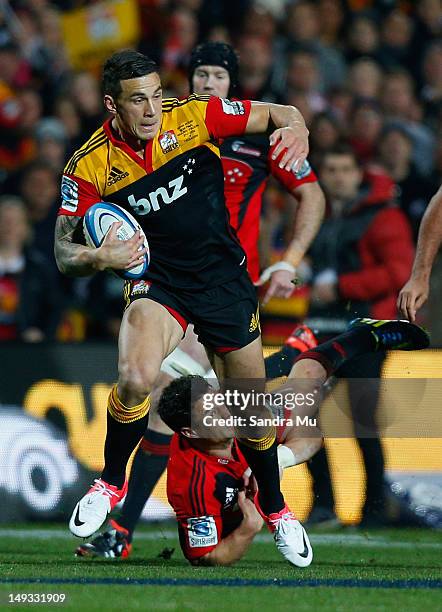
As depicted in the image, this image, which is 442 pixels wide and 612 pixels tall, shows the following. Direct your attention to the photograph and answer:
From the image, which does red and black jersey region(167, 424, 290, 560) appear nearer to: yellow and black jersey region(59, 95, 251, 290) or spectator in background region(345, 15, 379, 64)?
yellow and black jersey region(59, 95, 251, 290)

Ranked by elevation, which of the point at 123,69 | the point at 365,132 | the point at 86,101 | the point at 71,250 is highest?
the point at 123,69

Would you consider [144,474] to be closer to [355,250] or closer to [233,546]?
[233,546]

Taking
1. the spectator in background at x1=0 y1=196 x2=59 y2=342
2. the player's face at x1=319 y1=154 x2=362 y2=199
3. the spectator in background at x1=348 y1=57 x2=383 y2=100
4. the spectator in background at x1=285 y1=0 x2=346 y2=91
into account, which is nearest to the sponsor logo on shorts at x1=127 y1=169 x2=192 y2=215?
the player's face at x1=319 y1=154 x2=362 y2=199

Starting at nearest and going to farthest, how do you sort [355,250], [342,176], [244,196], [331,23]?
[244,196]
[355,250]
[342,176]
[331,23]

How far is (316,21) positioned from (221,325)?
7.92m

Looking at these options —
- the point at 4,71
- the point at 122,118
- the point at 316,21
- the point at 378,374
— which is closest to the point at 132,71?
the point at 122,118

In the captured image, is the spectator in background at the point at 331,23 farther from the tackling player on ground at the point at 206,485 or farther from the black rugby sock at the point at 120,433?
the black rugby sock at the point at 120,433

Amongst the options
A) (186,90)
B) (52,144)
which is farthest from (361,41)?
(52,144)

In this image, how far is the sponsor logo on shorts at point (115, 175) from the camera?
6344mm

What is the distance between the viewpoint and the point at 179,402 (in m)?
6.54

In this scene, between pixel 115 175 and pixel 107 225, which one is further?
pixel 115 175

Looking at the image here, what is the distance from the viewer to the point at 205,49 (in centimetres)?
777

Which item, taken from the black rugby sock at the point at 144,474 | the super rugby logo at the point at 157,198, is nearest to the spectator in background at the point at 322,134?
the black rugby sock at the point at 144,474

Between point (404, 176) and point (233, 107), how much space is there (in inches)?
200
